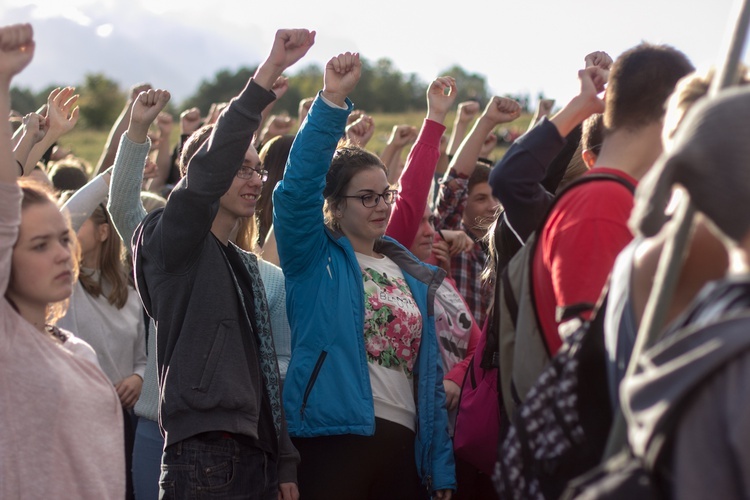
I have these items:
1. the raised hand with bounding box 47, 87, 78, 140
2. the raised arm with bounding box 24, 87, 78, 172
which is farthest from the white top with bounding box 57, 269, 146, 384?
the raised hand with bounding box 47, 87, 78, 140

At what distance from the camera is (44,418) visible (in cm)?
286

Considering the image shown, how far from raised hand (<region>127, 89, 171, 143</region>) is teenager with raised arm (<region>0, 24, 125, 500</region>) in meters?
0.86

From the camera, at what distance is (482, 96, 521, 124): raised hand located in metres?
4.35

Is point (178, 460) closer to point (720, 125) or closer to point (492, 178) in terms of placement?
point (492, 178)

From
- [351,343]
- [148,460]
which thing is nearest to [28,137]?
[148,460]

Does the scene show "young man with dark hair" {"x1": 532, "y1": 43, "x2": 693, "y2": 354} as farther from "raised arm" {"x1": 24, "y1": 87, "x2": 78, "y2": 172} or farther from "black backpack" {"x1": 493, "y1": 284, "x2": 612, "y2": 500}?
"raised arm" {"x1": 24, "y1": 87, "x2": 78, "y2": 172}

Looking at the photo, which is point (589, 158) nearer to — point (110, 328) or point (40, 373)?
point (40, 373)

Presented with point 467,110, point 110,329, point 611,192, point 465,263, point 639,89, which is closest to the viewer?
point 611,192

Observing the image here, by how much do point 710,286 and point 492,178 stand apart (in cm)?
147

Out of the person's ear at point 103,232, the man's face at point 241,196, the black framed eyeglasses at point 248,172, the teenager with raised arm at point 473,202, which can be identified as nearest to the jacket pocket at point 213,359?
the man's face at point 241,196

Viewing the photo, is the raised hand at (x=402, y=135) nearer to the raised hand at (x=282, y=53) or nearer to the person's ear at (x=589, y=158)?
the raised hand at (x=282, y=53)

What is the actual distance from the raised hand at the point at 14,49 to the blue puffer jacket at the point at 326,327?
1.21 m

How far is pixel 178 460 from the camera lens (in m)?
3.35

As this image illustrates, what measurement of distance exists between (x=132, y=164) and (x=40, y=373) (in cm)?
128
